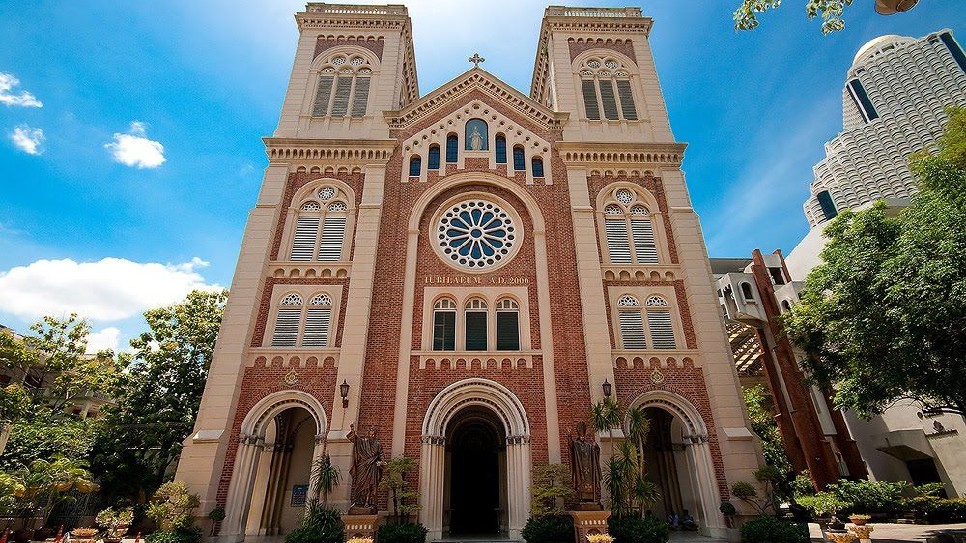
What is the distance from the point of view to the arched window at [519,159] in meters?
22.5

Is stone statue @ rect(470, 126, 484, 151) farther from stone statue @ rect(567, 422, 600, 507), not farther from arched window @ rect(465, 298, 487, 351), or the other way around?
stone statue @ rect(567, 422, 600, 507)

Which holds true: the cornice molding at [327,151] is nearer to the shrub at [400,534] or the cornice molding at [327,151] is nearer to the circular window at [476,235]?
the circular window at [476,235]

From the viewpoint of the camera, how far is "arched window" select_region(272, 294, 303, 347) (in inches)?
715

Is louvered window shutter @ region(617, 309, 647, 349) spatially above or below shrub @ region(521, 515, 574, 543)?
above

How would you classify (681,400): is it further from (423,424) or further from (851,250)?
(423,424)

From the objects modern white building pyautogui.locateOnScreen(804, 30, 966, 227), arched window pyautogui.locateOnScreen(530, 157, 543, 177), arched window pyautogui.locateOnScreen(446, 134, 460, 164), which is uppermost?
modern white building pyautogui.locateOnScreen(804, 30, 966, 227)

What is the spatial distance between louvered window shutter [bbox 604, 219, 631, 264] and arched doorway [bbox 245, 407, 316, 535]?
49.0ft

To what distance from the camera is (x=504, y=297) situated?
19.5 m

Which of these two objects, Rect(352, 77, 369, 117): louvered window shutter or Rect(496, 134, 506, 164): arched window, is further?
Rect(352, 77, 369, 117): louvered window shutter

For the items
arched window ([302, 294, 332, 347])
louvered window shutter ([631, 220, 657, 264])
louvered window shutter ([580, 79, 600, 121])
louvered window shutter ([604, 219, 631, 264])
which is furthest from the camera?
louvered window shutter ([580, 79, 600, 121])

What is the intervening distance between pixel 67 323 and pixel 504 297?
21.9 metres

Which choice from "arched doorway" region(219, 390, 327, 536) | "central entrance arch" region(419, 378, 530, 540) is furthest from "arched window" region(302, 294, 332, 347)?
"central entrance arch" region(419, 378, 530, 540)

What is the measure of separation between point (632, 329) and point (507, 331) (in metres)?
5.11

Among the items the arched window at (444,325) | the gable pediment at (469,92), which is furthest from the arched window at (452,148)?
the arched window at (444,325)
